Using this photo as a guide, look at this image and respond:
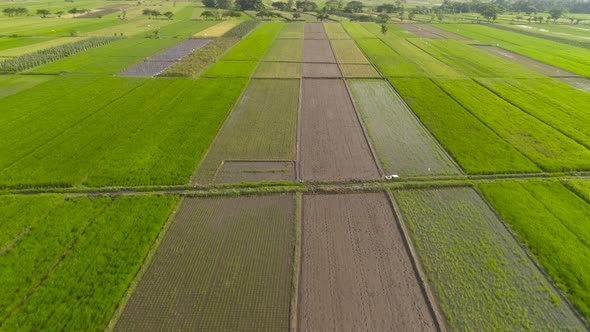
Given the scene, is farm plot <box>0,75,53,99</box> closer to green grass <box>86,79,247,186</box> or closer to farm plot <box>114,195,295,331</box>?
green grass <box>86,79,247,186</box>

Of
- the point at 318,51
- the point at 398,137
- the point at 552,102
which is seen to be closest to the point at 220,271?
the point at 398,137

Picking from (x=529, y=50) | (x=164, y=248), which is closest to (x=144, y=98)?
(x=164, y=248)

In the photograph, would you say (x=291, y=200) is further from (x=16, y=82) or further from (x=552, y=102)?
(x=16, y=82)

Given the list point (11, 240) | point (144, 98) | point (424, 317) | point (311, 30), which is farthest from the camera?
point (311, 30)

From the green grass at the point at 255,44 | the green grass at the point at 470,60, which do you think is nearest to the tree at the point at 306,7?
the green grass at the point at 255,44

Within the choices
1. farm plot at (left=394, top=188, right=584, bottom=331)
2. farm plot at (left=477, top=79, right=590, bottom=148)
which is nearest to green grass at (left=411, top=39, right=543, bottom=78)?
farm plot at (left=477, top=79, right=590, bottom=148)

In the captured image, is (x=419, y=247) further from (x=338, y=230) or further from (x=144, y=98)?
(x=144, y=98)

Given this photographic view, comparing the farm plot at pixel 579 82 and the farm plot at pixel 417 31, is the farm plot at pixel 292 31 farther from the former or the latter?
the farm plot at pixel 579 82
